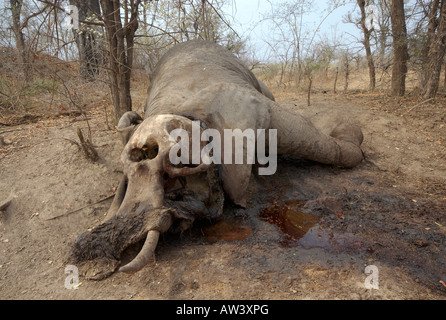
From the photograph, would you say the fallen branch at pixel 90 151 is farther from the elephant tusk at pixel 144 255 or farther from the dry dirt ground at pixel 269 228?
the elephant tusk at pixel 144 255

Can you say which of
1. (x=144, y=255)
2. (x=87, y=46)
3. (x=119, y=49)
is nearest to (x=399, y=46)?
(x=119, y=49)

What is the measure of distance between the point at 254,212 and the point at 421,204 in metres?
1.67

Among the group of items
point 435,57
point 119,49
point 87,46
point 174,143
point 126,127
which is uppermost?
point 87,46

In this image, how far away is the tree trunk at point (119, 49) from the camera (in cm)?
446

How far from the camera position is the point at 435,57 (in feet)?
20.6

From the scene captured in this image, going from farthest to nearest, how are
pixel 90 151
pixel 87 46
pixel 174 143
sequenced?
1. pixel 87 46
2. pixel 90 151
3. pixel 174 143

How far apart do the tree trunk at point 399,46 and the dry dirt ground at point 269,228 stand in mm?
2404

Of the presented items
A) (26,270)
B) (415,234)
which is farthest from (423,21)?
(26,270)

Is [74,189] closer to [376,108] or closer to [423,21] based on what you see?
[376,108]

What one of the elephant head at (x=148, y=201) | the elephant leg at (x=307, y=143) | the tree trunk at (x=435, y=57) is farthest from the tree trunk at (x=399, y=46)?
the elephant head at (x=148, y=201)

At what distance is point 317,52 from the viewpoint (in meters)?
12.0

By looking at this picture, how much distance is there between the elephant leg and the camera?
4.07 meters

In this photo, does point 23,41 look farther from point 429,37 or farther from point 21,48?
point 429,37

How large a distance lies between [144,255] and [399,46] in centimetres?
703
